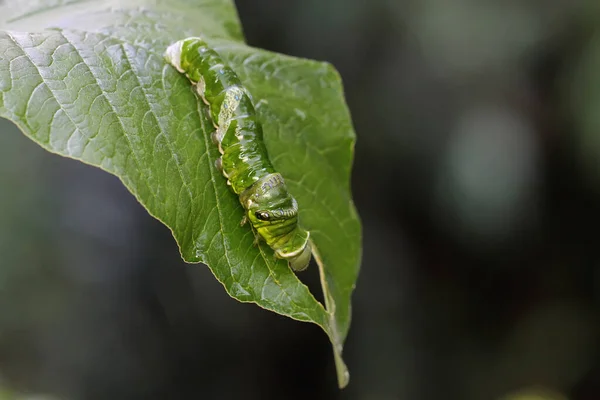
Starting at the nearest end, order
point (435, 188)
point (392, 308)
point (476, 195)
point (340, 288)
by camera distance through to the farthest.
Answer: point (340, 288) → point (476, 195) → point (435, 188) → point (392, 308)

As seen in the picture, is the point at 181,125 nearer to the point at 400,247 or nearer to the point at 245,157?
the point at 245,157

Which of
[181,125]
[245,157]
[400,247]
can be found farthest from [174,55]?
[400,247]

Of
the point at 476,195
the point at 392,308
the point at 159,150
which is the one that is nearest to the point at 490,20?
A: the point at 476,195

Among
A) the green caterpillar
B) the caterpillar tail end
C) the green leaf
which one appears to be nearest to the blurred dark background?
the green leaf

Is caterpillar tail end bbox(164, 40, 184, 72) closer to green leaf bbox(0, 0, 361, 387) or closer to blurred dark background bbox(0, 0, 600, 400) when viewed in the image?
green leaf bbox(0, 0, 361, 387)

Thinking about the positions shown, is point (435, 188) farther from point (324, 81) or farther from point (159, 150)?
point (159, 150)

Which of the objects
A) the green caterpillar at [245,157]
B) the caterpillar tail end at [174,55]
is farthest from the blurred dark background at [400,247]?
the caterpillar tail end at [174,55]

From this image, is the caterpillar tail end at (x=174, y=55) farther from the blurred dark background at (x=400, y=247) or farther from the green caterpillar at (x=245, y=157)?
the blurred dark background at (x=400, y=247)
